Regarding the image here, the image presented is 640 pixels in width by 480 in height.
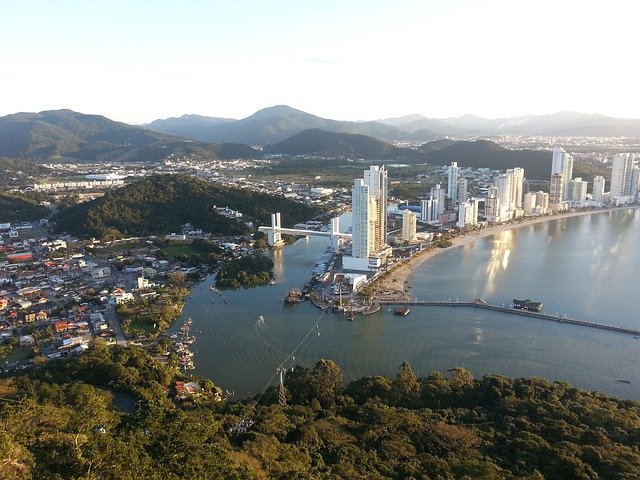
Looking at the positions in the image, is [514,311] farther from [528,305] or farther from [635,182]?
[635,182]

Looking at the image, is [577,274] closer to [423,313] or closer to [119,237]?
[423,313]

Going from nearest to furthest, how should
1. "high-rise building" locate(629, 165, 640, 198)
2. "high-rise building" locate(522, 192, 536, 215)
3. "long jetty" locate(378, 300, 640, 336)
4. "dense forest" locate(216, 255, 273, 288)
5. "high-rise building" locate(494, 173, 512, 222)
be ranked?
"long jetty" locate(378, 300, 640, 336)
"dense forest" locate(216, 255, 273, 288)
"high-rise building" locate(494, 173, 512, 222)
"high-rise building" locate(522, 192, 536, 215)
"high-rise building" locate(629, 165, 640, 198)

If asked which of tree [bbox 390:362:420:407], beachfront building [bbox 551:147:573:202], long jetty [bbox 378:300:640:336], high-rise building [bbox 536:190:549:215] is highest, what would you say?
beachfront building [bbox 551:147:573:202]

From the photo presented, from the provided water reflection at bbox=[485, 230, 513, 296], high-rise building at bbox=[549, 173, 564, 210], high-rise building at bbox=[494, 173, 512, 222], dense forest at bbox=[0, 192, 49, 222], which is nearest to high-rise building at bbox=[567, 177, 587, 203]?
high-rise building at bbox=[549, 173, 564, 210]

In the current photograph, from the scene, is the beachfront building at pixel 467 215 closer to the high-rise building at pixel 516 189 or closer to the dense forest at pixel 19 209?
the high-rise building at pixel 516 189

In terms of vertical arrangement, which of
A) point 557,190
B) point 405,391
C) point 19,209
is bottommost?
point 405,391

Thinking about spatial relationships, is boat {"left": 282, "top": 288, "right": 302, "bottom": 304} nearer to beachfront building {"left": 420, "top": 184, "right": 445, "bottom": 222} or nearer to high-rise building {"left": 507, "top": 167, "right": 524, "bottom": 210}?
beachfront building {"left": 420, "top": 184, "right": 445, "bottom": 222}

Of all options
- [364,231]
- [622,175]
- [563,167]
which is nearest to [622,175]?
[622,175]
